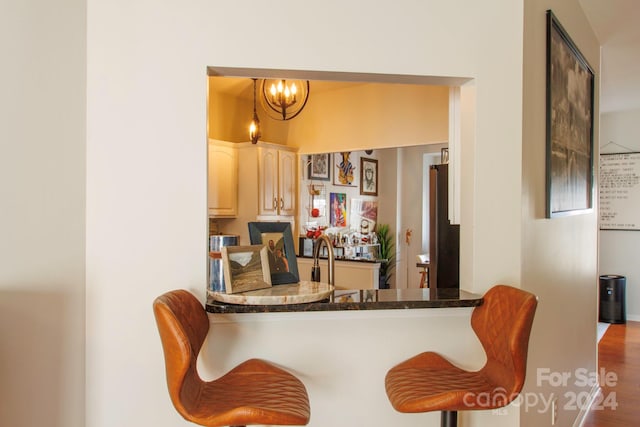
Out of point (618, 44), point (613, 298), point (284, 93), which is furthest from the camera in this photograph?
point (613, 298)

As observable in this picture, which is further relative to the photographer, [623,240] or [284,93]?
[623,240]

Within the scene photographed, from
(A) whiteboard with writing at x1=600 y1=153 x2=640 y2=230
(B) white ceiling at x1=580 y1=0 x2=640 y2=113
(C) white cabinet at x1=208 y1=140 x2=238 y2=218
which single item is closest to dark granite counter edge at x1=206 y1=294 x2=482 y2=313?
(B) white ceiling at x1=580 y1=0 x2=640 y2=113

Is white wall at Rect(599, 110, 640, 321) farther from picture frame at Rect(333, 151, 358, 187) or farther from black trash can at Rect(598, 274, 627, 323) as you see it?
picture frame at Rect(333, 151, 358, 187)

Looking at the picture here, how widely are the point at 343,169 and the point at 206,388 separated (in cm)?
398

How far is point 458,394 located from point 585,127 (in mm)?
2302

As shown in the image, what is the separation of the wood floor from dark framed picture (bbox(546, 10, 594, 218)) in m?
1.49

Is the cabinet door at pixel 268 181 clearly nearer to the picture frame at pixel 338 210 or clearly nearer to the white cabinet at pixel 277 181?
the white cabinet at pixel 277 181

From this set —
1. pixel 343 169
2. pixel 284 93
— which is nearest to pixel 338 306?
pixel 284 93

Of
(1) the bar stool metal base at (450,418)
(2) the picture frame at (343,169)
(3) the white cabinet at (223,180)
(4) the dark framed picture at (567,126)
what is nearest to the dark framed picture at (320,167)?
(2) the picture frame at (343,169)

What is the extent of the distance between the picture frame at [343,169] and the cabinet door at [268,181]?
2.35ft

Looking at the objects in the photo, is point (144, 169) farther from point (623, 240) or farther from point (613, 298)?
point (623, 240)

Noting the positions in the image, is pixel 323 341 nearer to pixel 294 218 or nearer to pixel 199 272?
pixel 199 272

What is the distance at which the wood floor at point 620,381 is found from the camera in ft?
10.7

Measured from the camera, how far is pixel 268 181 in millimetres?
5008
